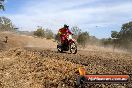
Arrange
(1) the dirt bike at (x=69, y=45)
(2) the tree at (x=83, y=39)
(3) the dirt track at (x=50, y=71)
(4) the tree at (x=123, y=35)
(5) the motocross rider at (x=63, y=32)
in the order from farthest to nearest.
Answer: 1. (4) the tree at (x=123, y=35)
2. (2) the tree at (x=83, y=39)
3. (5) the motocross rider at (x=63, y=32)
4. (1) the dirt bike at (x=69, y=45)
5. (3) the dirt track at (x=50, y=71)

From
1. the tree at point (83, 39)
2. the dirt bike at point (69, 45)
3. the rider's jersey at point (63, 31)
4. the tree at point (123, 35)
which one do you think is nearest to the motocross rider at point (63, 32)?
the rider's jersey at point (63, 31)

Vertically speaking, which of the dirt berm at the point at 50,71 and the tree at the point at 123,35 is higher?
the tree at the point at 123,35

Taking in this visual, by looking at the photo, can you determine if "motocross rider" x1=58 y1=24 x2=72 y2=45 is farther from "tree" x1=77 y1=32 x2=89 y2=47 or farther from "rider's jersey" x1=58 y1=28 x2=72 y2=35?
"tree" x1=77 y1=32 x2=89 y2=47

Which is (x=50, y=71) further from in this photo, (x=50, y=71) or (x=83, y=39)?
(x=83, y=39)

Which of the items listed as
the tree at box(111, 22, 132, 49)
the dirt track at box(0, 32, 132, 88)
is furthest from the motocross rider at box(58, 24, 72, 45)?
the tree at box(111, 22, 132, 49)

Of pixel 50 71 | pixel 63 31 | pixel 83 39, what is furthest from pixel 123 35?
pixel 50 71

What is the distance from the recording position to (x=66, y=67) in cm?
1466

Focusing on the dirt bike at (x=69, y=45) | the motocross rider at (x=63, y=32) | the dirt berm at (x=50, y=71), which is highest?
the motocross rider at (x=63, y=32)

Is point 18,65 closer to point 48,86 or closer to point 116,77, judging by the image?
point 48,86

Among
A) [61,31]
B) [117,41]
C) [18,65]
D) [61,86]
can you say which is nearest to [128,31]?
[117,41]

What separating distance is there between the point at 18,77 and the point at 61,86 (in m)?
3.73

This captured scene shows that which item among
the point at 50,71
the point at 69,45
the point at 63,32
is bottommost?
the point at 50,71

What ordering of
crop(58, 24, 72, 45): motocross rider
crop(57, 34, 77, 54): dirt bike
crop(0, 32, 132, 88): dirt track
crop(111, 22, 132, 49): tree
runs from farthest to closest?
1. crop(111, 22, 132, 49): tree
2. crop(58, 24, 72, 45): motocross rider
3. crop(57, 34, 77, 54): dirt bike
4. crop(0, 32, 132, 88): dirt track

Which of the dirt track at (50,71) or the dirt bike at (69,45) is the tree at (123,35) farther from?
the dirt track at (50,71)
